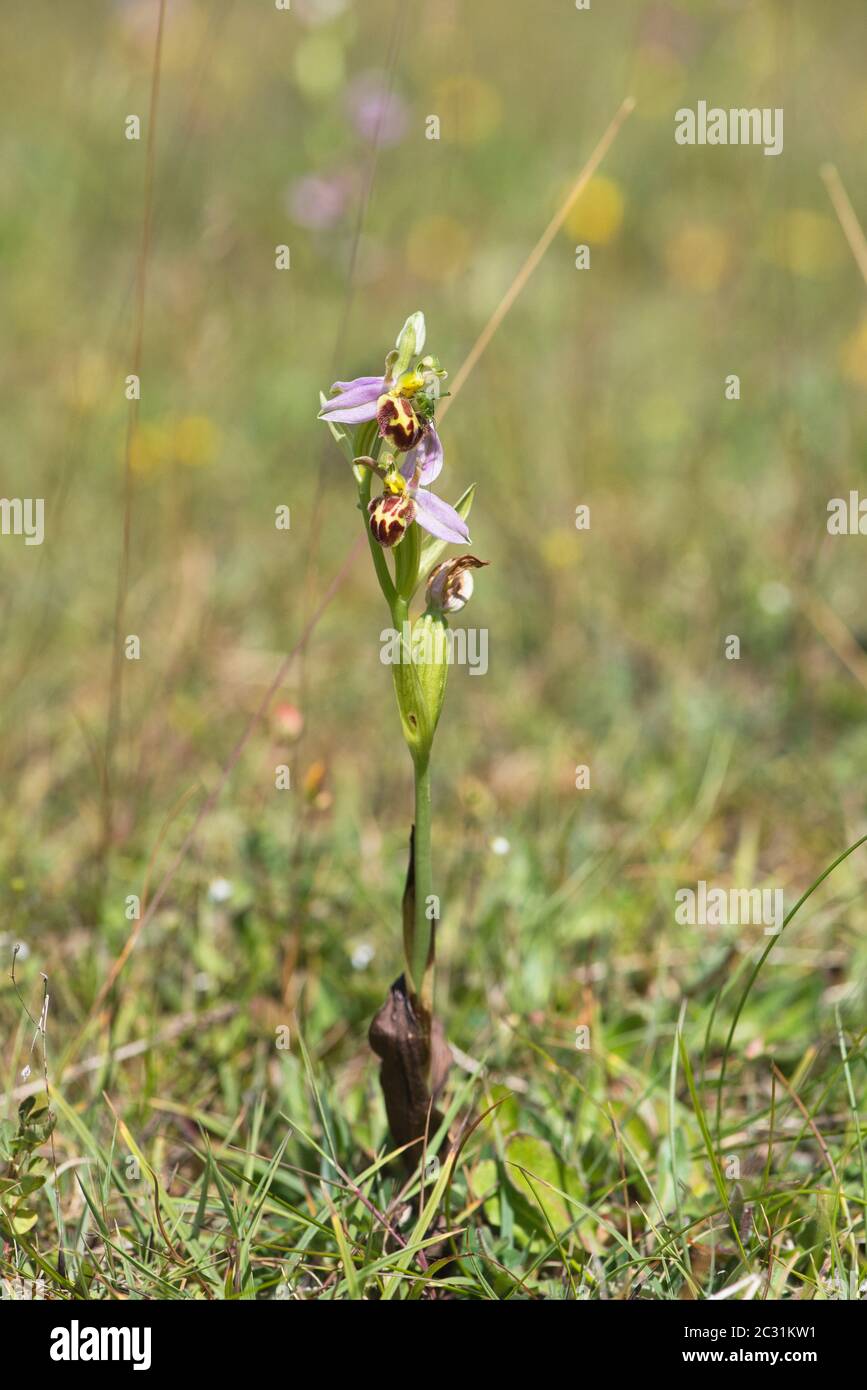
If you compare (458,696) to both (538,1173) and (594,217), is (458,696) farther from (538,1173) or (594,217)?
(594,217)

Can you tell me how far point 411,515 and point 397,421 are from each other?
0.11 metres

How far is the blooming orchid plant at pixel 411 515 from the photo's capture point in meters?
1.39

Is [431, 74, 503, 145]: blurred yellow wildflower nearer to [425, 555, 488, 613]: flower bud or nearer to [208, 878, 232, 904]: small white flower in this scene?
[208, 878, 232, 904]: small white flower

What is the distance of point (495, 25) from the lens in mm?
7879

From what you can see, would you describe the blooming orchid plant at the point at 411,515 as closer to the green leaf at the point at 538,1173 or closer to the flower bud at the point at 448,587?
the flower bud at the point at 448,587

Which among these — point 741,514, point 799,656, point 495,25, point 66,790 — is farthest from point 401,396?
point 495,25

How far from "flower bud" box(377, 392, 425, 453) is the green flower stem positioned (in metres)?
0.39

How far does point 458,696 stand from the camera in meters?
3.15

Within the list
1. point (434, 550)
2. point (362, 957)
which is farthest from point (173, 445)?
point (434, 550)

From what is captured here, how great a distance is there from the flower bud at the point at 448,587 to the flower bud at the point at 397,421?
0.17 meters

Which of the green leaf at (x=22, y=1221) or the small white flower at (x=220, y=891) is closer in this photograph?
the green leaf at (x=22, y=1221)

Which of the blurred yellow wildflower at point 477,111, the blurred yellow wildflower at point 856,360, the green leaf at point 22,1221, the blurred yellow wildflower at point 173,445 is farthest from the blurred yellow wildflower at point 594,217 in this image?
the green leaf at point 22,1221
